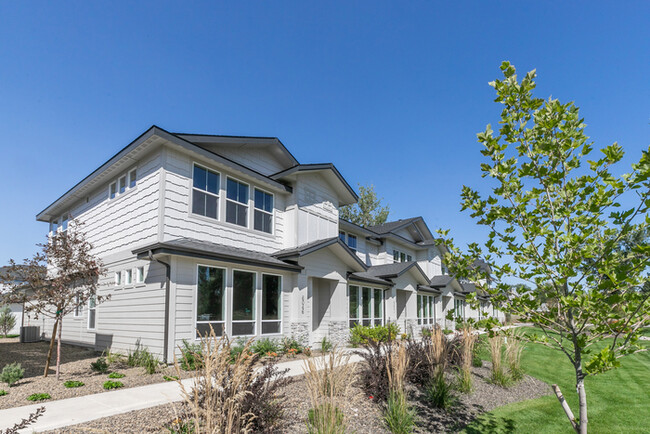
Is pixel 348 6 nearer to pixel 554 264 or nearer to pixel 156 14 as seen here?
pixel 156 14

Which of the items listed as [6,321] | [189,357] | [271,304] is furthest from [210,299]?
[6,321]

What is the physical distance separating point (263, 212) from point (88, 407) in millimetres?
8611

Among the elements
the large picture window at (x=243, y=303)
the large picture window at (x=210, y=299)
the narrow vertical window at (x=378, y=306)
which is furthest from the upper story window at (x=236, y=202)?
the narrow vertical window at (x=378, y=306)

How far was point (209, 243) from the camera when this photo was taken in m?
11.6

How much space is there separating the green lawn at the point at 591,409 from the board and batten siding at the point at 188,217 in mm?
8670

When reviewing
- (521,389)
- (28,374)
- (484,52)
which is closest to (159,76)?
(28,374)

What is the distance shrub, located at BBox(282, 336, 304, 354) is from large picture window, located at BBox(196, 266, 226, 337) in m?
2.51

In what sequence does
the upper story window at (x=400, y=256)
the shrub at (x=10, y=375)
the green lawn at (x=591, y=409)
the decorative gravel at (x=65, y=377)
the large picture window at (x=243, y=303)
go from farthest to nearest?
the upper story window at (x=400, y=256), the large picture window at (x=243, y=303), the shrub at (x=10, y=375), the decorative gravel at (x=65, y=377), the green lawn at (x=591, y=409)

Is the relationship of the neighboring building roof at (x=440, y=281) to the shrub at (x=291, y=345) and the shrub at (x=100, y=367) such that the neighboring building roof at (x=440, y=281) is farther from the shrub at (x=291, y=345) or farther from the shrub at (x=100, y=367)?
the shrub at (x=100, y=367)

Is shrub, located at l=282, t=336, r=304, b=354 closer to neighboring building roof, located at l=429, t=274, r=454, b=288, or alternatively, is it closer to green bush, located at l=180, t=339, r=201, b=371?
green bush, located at l=180, t=339, r=201, b=371

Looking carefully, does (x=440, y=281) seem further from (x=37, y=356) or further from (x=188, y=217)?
(x=37, y=356)

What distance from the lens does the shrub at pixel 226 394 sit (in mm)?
2965

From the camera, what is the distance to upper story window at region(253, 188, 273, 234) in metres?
13.6

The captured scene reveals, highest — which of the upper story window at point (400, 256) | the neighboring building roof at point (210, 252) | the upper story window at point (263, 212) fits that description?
the upper story window at point (263, 212)
